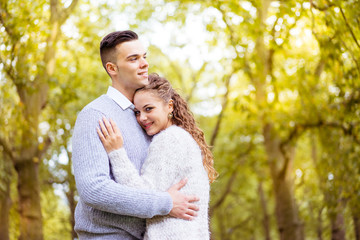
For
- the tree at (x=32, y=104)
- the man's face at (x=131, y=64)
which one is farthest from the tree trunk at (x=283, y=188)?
the man's face at (x=131, y=64)

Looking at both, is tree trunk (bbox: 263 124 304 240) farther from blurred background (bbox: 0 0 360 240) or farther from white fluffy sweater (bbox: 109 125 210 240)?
white fluffy sweater (bbox: 109 125 210 240)

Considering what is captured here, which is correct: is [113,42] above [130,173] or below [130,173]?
above

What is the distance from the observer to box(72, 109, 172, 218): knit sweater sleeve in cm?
285

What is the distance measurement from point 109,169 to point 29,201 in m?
6.18

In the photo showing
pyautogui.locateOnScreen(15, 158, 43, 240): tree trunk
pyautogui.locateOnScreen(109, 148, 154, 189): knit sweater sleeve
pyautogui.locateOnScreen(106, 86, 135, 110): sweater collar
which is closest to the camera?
pyautogui.locateOnScreen(109, 148, 154, 189): knit sweater sleeve

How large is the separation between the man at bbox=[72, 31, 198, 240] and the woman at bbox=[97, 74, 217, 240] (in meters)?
0.06

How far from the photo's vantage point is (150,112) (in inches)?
136

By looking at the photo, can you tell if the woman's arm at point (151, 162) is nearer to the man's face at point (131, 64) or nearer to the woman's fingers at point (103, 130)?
the woman's fingers at point (103, 130)

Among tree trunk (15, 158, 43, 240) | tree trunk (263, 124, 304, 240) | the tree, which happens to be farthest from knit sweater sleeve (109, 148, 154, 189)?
tree trunk (263, 124, 304, 240)

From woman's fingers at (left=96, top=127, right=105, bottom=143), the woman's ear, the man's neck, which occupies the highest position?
the man's neck

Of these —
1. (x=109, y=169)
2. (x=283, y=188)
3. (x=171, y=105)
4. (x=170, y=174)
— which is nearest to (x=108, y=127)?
(x=109, y=169)

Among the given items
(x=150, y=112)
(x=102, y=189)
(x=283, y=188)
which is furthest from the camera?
(x=283, y=188)

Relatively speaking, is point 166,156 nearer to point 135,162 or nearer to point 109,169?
point 135,162

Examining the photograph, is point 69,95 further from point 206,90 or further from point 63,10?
point 206,90
